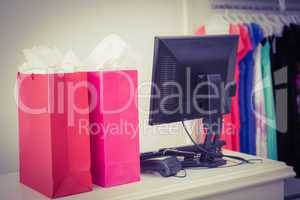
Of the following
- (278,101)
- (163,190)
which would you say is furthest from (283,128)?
(163,190)

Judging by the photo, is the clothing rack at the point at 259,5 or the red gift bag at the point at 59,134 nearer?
the red gift bag at the point at 59,134

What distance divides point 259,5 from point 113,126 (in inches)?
66.8

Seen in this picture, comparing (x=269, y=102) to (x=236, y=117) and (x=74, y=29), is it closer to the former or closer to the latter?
(x=236, y=117)

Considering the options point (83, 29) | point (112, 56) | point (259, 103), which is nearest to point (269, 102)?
point (259, 103)

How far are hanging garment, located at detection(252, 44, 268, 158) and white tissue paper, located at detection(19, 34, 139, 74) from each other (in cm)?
106

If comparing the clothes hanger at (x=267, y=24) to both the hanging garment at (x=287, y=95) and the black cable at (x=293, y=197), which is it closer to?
the hanging garment at (x=287, y=95)

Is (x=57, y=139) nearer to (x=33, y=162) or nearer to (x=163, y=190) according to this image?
(x=33, y=162)

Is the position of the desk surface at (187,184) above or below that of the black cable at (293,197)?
above

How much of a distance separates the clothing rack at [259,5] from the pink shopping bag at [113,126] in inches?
48.9

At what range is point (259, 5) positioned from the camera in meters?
2.72

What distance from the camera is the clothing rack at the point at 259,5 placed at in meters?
2.53

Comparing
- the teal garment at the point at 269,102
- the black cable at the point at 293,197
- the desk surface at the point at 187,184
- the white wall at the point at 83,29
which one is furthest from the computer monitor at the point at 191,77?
the black cable at the point at 293,197

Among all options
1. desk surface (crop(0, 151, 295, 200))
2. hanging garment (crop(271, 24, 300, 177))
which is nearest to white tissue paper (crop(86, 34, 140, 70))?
desk surface (crop(0, 151, 295, 200))

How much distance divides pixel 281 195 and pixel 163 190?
1.82ft
